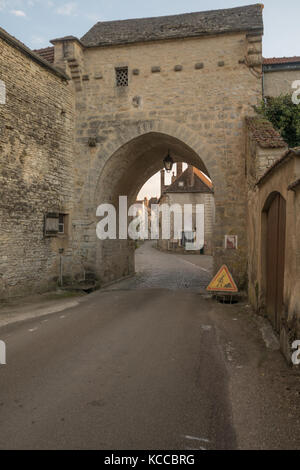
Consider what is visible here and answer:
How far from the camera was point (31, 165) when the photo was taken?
31.2 ft

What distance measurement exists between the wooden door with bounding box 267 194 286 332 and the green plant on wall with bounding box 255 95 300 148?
4599 mm

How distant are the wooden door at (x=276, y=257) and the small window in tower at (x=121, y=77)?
743cm

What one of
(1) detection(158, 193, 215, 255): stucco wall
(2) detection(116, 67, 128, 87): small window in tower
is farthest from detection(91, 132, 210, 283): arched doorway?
(1) detection(158, 193, 215, 255): stucco wall

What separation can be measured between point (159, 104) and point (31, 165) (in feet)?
14.6

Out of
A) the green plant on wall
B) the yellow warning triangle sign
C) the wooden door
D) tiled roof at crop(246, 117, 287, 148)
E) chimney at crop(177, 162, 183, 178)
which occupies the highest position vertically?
chimney at crop(177, 162, 183, 178)

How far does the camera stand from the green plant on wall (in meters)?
9.96

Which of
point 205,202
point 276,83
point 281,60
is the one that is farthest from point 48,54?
point 205,202

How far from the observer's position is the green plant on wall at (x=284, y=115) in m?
9.96

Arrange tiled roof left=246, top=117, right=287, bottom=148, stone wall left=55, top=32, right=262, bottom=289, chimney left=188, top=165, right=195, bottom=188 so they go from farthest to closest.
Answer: chimney left=188, top=165, right=195, bottom=188 → stone wall left=55, top=32, right=262, bottom=289 → tiled roof left=246, top=117, right=287, bottom=148

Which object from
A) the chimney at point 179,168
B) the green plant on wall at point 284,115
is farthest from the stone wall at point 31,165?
the chimney at point 179,168

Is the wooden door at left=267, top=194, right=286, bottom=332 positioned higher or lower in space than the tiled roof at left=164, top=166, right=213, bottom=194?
lower

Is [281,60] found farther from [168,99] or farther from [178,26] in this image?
[168,99]

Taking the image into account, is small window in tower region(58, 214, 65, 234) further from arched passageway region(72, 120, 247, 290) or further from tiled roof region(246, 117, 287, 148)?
tiled roof region(246, 117, 287, 148)
